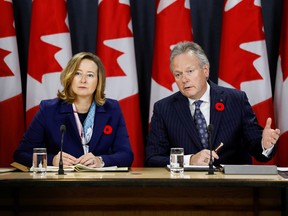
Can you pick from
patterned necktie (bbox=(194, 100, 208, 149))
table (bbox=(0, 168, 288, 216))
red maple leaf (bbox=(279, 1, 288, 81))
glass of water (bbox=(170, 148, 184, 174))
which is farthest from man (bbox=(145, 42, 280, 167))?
table (bbox=(0, 168, 288, 216))

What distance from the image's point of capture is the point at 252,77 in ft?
14.0

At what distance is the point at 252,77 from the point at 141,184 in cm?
200

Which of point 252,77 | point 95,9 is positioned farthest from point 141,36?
point 252,77

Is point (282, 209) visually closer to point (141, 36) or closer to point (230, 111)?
point (230, 111)

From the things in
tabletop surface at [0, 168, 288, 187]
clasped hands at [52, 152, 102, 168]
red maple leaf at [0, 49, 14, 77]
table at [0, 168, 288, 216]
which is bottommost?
table at [0, 168, 288, 216]

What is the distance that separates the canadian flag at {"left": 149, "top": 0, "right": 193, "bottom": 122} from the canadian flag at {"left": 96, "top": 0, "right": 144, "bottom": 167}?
0.55 ft

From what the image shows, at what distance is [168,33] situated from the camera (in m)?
4.35

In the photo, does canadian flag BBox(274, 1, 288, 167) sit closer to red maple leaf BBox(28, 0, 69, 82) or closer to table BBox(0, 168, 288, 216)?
table BBox(0, 168, 288, 216)

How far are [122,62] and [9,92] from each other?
949 millimetres

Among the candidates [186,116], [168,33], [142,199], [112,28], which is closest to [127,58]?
[112,28]

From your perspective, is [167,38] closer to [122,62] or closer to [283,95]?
[122,62]

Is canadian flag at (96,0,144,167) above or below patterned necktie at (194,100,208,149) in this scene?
above

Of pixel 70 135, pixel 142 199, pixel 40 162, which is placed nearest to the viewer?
pixel 142 199

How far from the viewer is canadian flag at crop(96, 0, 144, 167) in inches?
170
